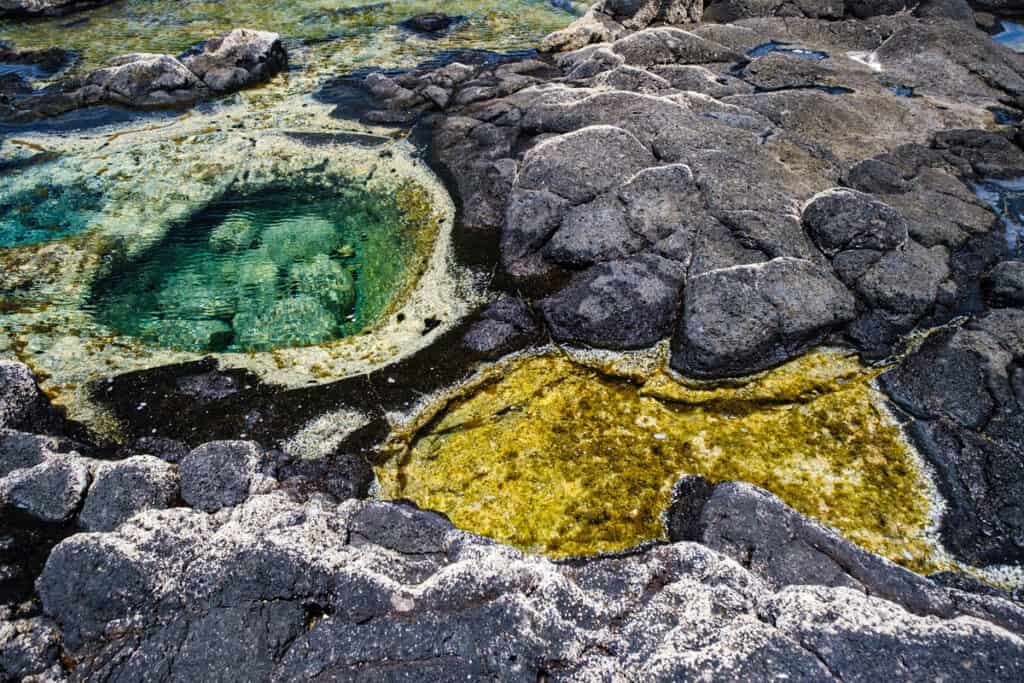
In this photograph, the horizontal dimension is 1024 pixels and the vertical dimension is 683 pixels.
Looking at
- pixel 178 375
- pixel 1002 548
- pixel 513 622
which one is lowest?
pixel 178 375

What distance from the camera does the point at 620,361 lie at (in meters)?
5.91

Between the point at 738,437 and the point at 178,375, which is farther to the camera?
the point at 178,375

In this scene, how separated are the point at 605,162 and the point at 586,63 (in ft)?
13.6

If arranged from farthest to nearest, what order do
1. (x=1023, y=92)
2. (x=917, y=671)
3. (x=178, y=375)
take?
(x=1023, y=92) < (x=178, y=375) < (x=917, y=671)

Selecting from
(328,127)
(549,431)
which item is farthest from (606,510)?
(328,127)

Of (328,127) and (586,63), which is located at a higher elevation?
(586,63)

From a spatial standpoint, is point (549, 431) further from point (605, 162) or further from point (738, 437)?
point (605, 162)

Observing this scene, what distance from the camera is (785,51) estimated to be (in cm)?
1123

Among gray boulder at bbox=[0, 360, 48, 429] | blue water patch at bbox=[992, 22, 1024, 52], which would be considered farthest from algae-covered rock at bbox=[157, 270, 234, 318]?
blue water patch at bbox=[992, 22, 1024, 52]

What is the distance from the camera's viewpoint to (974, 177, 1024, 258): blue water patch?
7.00m

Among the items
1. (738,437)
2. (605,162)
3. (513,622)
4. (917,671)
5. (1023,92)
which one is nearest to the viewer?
(917,671)

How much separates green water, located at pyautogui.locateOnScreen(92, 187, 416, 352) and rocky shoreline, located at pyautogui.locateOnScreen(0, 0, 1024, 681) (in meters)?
0.74

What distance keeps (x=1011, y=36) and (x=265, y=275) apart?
14964 millimetres

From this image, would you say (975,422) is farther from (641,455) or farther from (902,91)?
(902,91)
